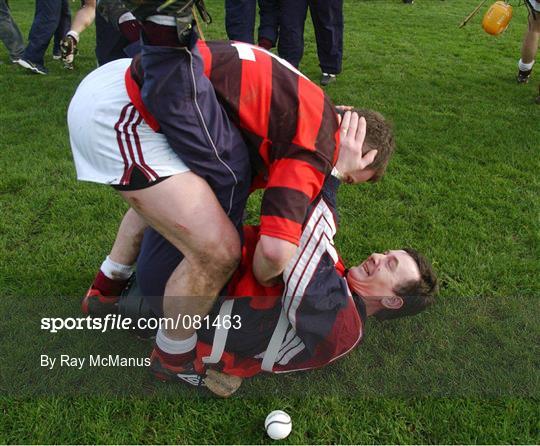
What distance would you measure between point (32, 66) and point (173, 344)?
4.82 metres

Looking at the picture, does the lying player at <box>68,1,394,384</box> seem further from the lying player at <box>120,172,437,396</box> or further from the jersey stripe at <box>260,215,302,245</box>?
the lying player at <box>120,172,437,396</box>

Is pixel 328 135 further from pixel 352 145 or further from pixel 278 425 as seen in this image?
pixel 278 425

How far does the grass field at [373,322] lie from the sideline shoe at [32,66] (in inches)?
25.1

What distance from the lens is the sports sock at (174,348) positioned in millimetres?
2102

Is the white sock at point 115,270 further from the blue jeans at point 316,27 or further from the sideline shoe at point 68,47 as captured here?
the sideline shoe at point 68,47

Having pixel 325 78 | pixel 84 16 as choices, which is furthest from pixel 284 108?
pixel 84 16

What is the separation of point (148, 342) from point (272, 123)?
1.17 metres

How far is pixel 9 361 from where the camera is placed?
2.21m

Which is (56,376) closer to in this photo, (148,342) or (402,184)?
(148,342)

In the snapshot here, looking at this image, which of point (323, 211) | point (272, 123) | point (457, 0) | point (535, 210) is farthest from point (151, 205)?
point (457, 0)

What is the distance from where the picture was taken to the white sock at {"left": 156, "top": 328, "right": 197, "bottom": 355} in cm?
210

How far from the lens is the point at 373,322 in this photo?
2518 millimetres

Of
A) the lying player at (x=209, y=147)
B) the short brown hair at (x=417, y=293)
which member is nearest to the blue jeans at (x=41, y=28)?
the lying player at (x=209, y=147)

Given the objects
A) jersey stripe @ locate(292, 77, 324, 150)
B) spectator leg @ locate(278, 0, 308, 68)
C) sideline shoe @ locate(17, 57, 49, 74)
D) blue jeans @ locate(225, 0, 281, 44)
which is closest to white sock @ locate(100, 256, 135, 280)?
jersey stripe @ locate(292, 77, 324, 150)
